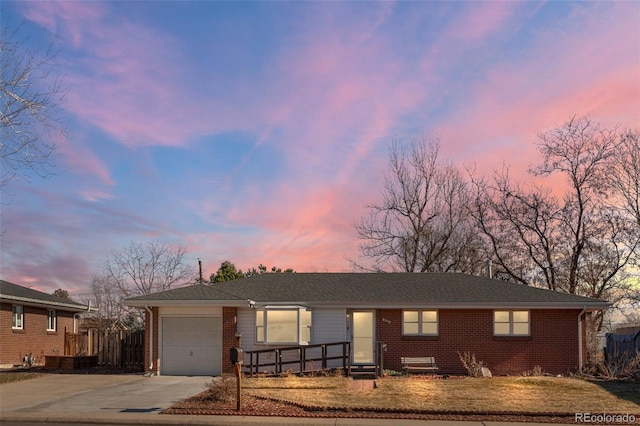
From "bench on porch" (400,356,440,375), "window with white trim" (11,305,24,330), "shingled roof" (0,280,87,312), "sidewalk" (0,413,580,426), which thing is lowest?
"bench on porch" (400,356,440,375)

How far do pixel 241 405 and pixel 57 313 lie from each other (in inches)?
933

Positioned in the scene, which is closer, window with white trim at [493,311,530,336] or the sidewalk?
the sidewalk

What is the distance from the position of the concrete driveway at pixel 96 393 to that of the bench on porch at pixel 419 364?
7.24 metres

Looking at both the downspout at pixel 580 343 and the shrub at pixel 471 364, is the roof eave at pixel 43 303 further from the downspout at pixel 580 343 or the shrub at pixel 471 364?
the downspout at pixel 580 343

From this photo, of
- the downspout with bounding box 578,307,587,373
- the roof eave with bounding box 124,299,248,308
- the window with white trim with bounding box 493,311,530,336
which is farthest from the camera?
the window with white trim with bounding box 493,311,530,336

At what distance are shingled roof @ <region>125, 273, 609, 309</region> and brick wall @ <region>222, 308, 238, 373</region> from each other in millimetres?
722

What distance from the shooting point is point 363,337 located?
25250 mm

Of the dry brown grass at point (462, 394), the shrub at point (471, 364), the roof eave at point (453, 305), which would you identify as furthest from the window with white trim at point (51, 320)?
the shrub at point (471, 364)

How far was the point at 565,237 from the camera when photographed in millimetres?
39125

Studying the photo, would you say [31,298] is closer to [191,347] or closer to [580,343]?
[191,347]

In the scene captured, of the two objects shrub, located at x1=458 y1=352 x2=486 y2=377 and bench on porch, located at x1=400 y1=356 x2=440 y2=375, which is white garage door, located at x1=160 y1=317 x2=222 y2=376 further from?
shrub, located at x1=458 y1=352 x2=486 y2=377

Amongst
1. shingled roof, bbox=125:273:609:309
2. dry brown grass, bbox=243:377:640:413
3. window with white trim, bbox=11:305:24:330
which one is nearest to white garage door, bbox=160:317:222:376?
shingled roof, bbox=125:273:609:309

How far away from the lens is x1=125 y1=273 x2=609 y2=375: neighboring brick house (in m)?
24.0

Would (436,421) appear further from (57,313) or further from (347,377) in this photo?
(57,313)
